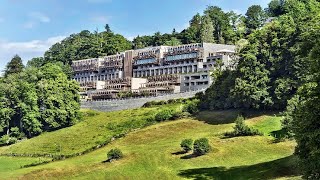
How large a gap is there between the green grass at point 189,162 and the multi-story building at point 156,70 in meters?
42.8

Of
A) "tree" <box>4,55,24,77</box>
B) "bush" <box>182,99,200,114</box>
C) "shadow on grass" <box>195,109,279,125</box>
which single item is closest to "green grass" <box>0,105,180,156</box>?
"bush" <box>182,99,200,114</box>

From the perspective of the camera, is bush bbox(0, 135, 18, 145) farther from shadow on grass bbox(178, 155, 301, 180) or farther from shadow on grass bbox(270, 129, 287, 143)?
shadow on grass bbox(178, 155, 301, 180)

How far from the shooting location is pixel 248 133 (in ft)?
218

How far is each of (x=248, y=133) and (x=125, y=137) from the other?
21.9 metres

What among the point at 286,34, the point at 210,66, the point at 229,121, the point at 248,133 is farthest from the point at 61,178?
the point at 210,66

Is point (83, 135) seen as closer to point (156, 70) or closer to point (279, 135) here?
point (279, 135)

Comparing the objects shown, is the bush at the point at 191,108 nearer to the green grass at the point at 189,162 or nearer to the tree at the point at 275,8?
the green grass at the point at 189,162

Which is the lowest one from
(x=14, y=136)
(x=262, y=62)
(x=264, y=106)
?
(x=14, y=136)

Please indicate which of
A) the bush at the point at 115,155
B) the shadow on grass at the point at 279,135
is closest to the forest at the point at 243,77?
the shadow on grass at the point at 279,135

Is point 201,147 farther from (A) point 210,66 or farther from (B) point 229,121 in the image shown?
(A) point 210,66

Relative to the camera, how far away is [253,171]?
162ft

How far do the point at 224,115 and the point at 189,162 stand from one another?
28.5m

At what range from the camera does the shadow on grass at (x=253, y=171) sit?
4723cm

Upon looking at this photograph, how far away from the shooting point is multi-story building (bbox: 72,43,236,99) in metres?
118
